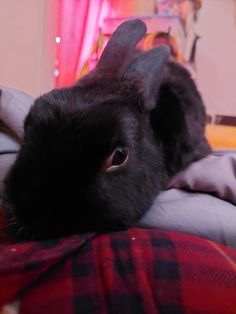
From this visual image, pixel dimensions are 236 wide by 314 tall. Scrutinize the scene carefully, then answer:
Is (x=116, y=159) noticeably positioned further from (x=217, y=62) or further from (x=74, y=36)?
(x=217, y=62)

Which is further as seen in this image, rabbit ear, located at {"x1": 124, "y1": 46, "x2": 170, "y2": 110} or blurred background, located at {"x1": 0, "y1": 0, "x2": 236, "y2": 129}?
blurred background, located at {"x1": 0, "y1": 0, "x2": 236, "y2": 129}

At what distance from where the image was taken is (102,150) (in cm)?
58

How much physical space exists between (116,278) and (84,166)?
16 centimetres

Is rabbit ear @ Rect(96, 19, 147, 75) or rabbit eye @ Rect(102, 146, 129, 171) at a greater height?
rabbit ear @ Rect(96, 19, 147, 75)

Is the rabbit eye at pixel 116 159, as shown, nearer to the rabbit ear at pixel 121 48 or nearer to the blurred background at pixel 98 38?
the rabbit ear at pixel 121 48

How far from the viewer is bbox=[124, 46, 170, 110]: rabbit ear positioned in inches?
28.5

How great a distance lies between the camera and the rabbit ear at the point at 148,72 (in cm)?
72

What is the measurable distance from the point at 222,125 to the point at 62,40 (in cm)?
84

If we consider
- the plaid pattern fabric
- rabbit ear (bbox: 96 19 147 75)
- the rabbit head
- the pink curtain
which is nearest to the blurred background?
the pink curtain

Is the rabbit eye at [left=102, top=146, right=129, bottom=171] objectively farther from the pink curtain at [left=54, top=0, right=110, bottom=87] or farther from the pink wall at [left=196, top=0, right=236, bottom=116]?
the pink wall at [left=196, top=0, right=236, bottom=116]

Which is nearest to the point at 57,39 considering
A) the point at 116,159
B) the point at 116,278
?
the point at 116,159

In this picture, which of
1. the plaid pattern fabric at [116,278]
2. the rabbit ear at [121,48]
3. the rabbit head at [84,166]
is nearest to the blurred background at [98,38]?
the rabbit ear at [121,48]

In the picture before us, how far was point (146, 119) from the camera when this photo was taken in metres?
0.72

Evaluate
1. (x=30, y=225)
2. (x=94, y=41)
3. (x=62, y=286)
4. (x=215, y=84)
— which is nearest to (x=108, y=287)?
(x=62, y=286)
